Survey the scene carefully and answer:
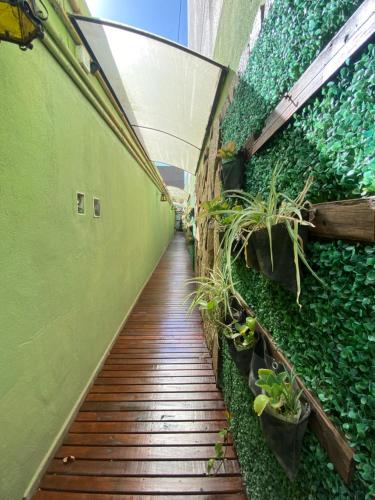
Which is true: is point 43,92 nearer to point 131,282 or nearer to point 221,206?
point 221,206

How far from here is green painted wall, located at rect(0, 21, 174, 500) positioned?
106cm

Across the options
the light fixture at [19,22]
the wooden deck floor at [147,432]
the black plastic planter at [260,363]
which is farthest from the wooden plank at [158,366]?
the light fixture at [19,22]

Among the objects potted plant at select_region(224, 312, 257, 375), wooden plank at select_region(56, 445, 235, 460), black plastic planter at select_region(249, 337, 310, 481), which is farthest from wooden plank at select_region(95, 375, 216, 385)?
black plastic planter at select_region(249, 337, 310, 481)

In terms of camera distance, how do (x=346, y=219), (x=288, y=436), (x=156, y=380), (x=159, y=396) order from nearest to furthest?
(x=346, y=219) → (x=288, y=436) → (x=159, y=396) → (x=156, y=380)

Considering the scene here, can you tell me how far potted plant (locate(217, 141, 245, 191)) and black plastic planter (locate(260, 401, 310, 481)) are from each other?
1038 millimetres

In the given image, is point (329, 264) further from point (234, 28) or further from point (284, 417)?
point (234, 28)

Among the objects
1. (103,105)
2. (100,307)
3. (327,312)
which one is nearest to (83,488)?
(100,307)

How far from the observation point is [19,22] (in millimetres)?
805

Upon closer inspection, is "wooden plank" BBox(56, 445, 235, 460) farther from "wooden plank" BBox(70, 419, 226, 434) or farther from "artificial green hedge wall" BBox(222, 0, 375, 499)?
"artificial green hedge wall" BBox(222, 0, 375, 499)

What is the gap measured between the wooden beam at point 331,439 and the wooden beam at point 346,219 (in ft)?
1.51

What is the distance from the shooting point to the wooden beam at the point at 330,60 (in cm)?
48

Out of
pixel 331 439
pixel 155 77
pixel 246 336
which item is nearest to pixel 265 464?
pixel 246 336

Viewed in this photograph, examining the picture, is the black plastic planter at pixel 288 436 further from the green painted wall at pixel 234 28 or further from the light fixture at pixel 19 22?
the green painted wall at pixel 234 28

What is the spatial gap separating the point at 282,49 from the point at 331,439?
1225mm
